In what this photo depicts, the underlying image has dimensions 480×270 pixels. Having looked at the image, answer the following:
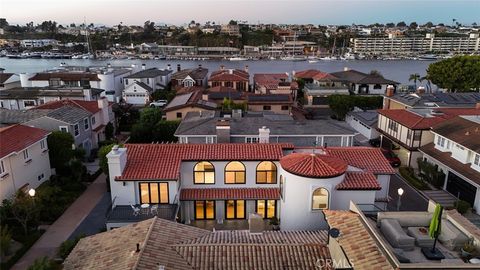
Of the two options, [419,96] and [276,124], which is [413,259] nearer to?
[276,124]

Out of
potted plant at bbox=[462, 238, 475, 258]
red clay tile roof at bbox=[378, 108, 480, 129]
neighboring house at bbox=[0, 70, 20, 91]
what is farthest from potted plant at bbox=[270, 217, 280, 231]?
neighboring house at bbox=[0, 70, 20, 91]

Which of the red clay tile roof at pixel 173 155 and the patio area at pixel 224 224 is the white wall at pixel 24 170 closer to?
the red clay tile roof at pixel 173 155

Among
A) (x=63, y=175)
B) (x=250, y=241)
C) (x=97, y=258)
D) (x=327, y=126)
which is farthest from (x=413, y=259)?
(x=63, y=175)

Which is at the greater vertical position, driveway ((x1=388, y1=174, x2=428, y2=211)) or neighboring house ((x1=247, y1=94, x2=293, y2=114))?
neighboring house ((x1=247, y1=94, x2=293, y2=114))

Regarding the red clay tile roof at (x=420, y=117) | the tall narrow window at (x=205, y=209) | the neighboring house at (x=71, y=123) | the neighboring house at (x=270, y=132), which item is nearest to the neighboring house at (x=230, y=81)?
the neighboring house at (x=71, y=123)

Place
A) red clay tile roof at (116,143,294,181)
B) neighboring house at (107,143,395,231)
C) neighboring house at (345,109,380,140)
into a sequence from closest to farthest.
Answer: neighboring house at (107,143,395,231) < red clay tile roof at (116,143,294,181) < neighboring house at (345,109,380,140)

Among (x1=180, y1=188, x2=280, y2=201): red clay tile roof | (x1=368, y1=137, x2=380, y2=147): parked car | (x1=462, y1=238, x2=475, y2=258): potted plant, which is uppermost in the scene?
(x1=462, y1=238, x2=475, y2=258): potted plant

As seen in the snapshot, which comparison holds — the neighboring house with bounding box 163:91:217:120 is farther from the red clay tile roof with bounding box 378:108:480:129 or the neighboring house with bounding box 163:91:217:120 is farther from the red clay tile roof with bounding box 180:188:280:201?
the red clay tile roof with bounding box 180:188:280:201
